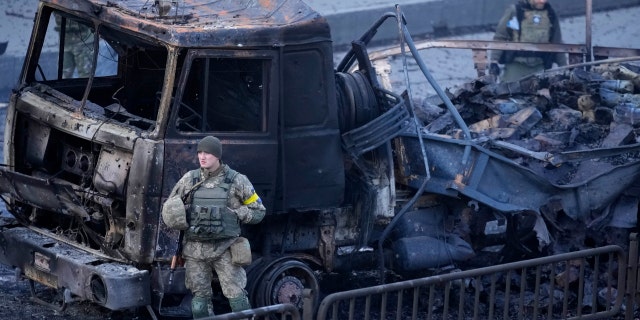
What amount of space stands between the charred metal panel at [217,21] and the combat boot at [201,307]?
5.43ft

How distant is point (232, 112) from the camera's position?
25.8 ft

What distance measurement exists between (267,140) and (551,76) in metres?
4.57

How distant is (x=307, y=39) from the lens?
7918mm

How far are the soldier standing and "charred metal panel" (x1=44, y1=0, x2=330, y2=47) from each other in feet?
2.64

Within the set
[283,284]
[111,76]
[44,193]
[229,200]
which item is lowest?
[283,284]

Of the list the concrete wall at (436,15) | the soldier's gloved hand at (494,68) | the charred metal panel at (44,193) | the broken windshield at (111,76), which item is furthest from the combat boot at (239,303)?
the concrete wall at (436,15)

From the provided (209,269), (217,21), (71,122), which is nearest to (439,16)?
(217,21)

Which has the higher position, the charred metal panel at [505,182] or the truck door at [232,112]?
the truck door at [232,112]

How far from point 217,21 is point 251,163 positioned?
1.01 m

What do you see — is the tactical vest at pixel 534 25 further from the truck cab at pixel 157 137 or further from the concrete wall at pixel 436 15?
the truck cab at pixel 157 137

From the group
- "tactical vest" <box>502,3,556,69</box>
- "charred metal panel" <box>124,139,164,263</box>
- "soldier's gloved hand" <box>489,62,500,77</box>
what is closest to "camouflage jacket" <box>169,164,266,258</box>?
"charred metal panel" <box>124,139,164,263</box>

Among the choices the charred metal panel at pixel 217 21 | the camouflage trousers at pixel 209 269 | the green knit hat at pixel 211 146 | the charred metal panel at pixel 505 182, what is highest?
the charred metal panel at pixel 217 21

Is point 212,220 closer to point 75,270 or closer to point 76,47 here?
point 75,270

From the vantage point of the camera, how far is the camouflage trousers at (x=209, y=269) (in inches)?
288
